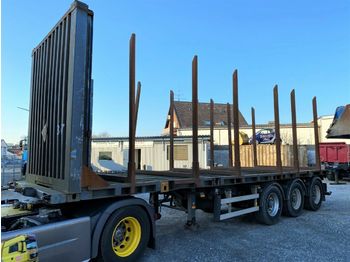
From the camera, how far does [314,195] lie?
10188 mm

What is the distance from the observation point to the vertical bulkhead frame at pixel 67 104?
14.6 feet

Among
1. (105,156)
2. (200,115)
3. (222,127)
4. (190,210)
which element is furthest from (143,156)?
(190,210)

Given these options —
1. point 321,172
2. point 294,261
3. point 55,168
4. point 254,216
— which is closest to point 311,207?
point 321,172

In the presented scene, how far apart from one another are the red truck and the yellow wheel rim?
1841 cm

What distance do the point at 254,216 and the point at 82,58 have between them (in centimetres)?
592

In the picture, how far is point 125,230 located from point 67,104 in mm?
2136

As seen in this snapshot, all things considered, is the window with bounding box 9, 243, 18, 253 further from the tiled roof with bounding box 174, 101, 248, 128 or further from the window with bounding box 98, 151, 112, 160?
the tiled roof with bounding box 174, 101, 248, 128

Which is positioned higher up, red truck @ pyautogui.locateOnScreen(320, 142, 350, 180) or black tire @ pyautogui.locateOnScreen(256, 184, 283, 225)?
red truck @ pyautogui.locateOnScreen(320, 142, 350, 180)

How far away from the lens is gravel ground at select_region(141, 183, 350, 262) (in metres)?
5.68

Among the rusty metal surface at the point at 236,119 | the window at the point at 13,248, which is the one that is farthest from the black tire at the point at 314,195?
the window at the point at 13,248

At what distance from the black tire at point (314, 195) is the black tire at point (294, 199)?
0.40 metres

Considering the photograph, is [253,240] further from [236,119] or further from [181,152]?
[181,152]

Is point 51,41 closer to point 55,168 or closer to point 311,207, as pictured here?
point 55,168

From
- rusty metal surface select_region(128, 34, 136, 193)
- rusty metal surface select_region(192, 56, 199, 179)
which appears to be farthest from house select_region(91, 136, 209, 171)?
rusty metal surface select_region(128, 34, 136, 193)
